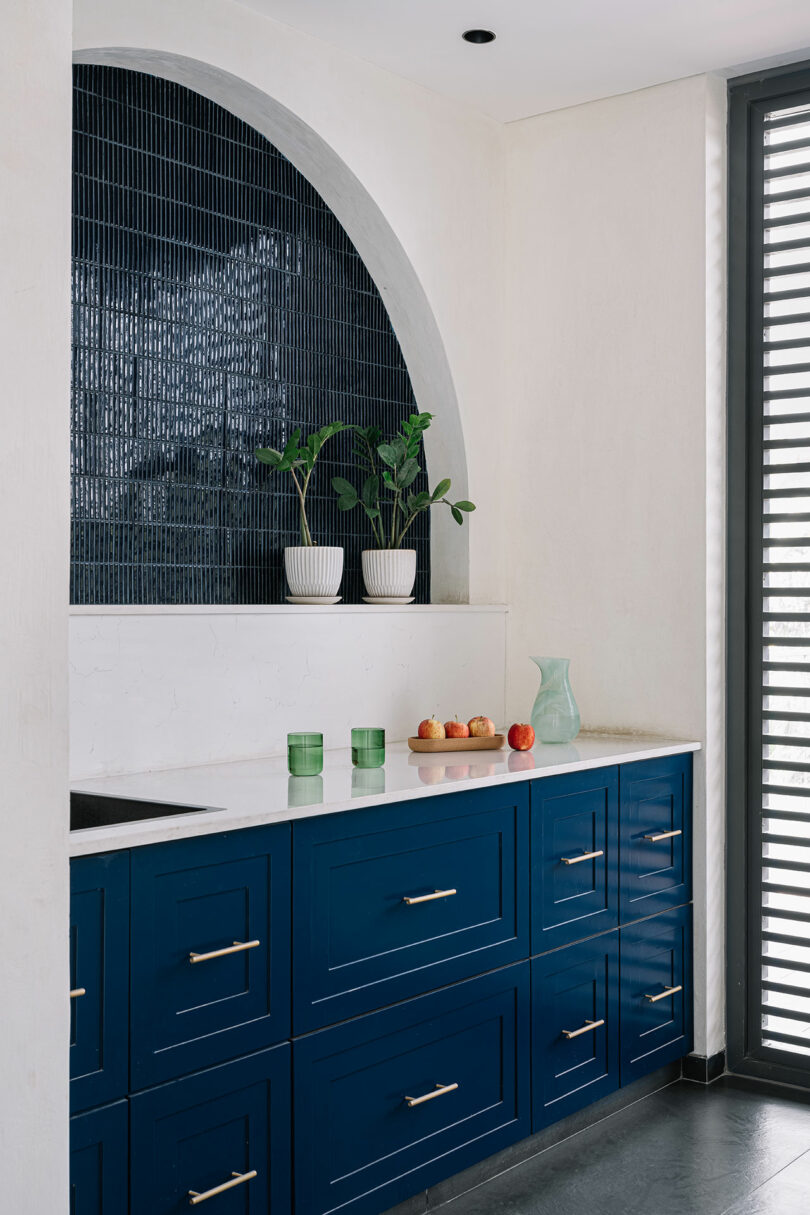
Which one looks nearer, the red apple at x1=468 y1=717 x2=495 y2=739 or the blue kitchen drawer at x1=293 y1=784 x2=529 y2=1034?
the blue kitchen drawer at x1=293 y1=784 x2=529 y2=1034

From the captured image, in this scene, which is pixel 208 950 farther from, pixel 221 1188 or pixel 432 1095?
pixel 432 1095

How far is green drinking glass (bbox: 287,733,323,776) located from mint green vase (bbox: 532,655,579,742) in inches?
37.0

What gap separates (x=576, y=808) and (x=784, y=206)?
5.86 feet

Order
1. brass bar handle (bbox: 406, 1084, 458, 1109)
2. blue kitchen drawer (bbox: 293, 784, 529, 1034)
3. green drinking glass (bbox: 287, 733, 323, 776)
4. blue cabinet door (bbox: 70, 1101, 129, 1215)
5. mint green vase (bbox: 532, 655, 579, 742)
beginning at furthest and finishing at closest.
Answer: mint green vase (bbox: 532, 655, 579, 742) < green drinking glass (bbox: 287, 733, 323, 776) < brass bar handle (bbox: 406, 1084, 458, 1109) < blue kitchen drawer (bbox: 293, 784, 529, 1034) < blue cabinet door (bbox: 70, 1101, 129, 1215)

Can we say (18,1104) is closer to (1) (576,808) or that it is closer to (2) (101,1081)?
(2) (101,1081)

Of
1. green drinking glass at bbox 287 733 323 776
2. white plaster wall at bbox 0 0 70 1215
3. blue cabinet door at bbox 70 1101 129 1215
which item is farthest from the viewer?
green drinking glass at bbox 287 733 323 776

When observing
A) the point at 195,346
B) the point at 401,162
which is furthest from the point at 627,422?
the point at 195,346

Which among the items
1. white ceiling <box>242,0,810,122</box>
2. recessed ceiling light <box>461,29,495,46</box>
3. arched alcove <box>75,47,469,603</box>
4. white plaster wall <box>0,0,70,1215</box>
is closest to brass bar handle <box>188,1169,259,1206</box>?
white plaster wall <box>0,0,70,1215</box>

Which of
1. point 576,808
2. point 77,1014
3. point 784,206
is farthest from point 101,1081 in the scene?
point 784,206

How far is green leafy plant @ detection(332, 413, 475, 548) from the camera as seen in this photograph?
3508mm

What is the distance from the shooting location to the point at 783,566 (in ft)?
11.6

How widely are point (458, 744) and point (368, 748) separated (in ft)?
1.61

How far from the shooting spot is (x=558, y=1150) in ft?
10.2

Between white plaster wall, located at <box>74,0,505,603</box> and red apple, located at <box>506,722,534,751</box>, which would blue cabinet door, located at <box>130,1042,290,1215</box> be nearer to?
red apple, located at <box>506,722,534,751</box>
